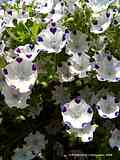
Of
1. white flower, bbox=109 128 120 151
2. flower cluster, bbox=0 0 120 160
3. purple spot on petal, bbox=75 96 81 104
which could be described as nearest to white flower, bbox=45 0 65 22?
flower cluster, bbox=0 0 120 160

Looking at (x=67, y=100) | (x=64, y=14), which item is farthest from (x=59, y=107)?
(x=64, y=14)

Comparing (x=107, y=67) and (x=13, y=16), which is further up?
(x=13, y=16)

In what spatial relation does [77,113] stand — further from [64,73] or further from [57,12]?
[57,12]

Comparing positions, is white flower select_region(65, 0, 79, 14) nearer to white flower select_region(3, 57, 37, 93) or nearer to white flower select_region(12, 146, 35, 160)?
white flower select_region(3, 57, 37, 93)

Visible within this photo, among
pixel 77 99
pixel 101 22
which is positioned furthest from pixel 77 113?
pixel 101 22

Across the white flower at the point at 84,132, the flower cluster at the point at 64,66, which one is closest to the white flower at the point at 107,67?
the flower cluster at the point at 64,66

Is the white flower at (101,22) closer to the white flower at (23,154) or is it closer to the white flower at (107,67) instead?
the white flower at (107,67)
